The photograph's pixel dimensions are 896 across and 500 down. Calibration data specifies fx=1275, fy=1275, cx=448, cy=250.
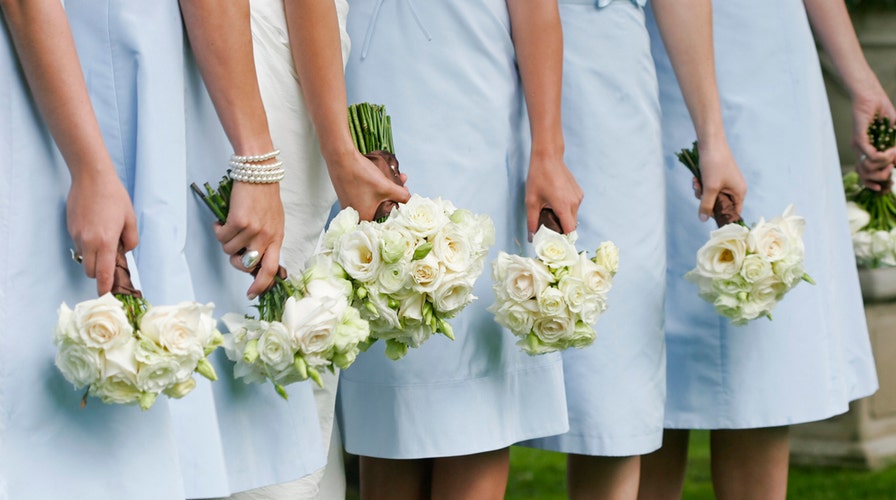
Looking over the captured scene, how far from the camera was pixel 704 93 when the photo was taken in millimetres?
3141

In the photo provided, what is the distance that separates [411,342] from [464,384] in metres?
0.25

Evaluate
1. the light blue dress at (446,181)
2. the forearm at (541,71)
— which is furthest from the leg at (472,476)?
the forearm at (541,71)

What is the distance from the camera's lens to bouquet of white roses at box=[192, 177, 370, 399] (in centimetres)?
209

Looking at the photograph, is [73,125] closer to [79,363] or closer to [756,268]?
[79,363]

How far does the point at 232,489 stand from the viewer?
2186 millimetres

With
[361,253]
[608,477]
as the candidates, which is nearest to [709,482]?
[608,477]

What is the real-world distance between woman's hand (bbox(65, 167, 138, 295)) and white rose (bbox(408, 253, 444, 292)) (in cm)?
56

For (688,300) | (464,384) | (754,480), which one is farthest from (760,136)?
(464,384)

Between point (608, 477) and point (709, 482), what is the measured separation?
8.72ft

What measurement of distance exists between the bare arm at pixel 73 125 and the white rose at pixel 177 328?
0.09m

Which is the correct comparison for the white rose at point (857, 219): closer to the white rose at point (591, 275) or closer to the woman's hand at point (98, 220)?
the white rose at point (591, 275)

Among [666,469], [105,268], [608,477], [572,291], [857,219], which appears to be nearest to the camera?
[105,268]

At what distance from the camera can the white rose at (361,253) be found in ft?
7.45

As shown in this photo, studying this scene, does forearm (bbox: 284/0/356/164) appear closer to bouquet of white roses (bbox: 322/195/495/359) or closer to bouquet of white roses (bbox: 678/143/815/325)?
bouquet of white roses (bbox: 322/195/495/359)
